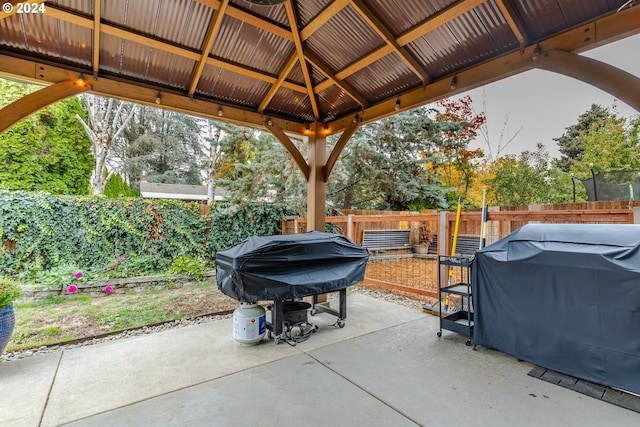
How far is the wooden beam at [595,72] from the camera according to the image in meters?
2.30

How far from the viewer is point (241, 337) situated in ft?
10.7

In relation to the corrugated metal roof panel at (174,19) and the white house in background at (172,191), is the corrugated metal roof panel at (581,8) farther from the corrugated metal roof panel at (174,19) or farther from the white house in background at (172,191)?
the white house in background at (172,191)

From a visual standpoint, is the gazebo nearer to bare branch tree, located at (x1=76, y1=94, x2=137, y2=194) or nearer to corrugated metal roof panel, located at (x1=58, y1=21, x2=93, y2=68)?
corrugated metal roof panel, located at (x1=58, y1=21, x2=93, y2=68)

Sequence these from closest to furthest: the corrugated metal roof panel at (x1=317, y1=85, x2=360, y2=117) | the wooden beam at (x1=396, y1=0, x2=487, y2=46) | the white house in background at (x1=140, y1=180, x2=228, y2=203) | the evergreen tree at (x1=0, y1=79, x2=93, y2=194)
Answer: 1. the wooden beam at (x1=396, y1=0, x2=487, y2=46)
2. the corrugated metal roof panel at (x1=317, y1=85, x2=360, y2=117)
3. the evergreen tree at (x1=0, y1=79, x2=93, y2=194)
4. the white house in background at (x1=140, y1=180, x2=228, y2=203)

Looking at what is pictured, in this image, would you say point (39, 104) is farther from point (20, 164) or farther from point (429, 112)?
point (429, 112)

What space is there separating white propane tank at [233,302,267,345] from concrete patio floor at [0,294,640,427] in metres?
0.12

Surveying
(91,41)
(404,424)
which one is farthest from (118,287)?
(404,424)

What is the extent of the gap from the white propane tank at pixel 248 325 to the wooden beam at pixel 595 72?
3.72 metres

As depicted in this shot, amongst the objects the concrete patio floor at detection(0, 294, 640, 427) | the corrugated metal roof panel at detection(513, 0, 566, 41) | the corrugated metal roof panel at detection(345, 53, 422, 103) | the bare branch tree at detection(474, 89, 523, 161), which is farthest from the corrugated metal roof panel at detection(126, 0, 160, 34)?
the bare branch tree at detection(474, 89, 523, 161)

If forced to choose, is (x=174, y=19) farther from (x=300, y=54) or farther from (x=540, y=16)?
(x=540, y=16)

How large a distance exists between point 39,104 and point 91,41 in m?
0.85

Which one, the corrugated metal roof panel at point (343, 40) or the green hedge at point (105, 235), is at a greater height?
the corrugated metal roof panel at point (343, 40)

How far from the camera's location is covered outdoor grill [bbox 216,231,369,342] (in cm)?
308

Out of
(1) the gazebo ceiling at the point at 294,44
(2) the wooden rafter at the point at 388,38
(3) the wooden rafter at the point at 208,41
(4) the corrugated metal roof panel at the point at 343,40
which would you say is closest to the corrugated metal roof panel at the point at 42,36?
(1) the gazebo ceiling at the point at 294,44
